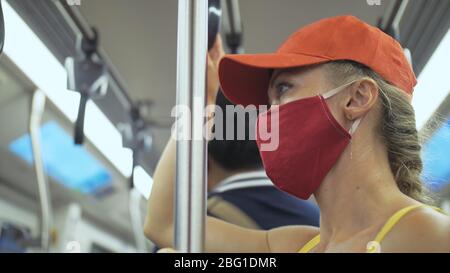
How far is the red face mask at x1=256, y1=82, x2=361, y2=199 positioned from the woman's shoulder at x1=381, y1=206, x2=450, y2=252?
0.60 feet

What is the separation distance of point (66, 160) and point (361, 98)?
5.76 ft

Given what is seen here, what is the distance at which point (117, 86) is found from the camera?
1.69m

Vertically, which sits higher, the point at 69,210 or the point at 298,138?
the point at 298,138

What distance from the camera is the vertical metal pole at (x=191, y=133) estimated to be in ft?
2.00

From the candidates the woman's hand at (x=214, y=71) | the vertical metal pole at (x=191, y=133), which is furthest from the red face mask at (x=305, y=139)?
the vertical metal pole at (x=191, y=133)

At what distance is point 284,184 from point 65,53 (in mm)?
806

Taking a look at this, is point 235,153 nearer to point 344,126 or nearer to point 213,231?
point 213,231

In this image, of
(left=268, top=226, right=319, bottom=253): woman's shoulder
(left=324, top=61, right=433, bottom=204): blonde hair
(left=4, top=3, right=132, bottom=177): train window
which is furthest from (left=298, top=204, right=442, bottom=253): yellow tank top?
(left=4, top=3, right=132, bottom=177): train window

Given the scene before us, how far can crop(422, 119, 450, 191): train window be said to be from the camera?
1.11 meters

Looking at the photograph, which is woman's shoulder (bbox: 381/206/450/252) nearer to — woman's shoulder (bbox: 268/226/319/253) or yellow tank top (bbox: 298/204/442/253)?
yellow tank top (bbox: 298/204/442/253)

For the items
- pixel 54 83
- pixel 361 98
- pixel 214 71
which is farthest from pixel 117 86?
pixel 361 98
